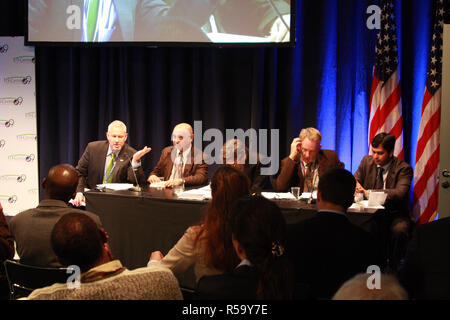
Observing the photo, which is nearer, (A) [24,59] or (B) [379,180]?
(B) [379,180]

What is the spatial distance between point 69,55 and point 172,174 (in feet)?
8.55

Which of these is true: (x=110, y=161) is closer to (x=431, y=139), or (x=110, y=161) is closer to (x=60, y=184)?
(x=60, y=184)

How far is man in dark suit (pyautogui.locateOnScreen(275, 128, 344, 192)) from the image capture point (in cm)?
426

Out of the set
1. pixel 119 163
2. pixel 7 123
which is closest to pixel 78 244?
pixel 119 163

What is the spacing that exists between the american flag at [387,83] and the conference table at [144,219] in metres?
1.86

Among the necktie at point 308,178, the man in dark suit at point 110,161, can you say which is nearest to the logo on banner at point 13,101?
the man in dark suit at point 110,161

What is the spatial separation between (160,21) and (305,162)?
241cm

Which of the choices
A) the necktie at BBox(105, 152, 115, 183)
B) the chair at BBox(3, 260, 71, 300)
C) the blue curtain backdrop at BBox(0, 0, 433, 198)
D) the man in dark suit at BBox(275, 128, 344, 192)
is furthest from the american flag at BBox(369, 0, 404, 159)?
the chair at BBox(3, 260, 71, 300)

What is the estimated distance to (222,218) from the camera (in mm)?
2242

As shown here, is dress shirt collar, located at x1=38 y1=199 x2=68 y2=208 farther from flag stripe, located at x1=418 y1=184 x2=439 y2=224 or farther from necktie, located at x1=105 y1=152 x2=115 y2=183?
flag stripe, located at x1=418 y1=184 x2=439 y2=224

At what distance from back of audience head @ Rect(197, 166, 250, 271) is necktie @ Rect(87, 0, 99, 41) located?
388 centimetres

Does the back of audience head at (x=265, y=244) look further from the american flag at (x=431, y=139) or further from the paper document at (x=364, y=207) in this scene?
the american flag at (x=431, y=139)

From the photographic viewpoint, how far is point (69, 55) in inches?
250

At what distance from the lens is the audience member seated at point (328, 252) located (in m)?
2.06
